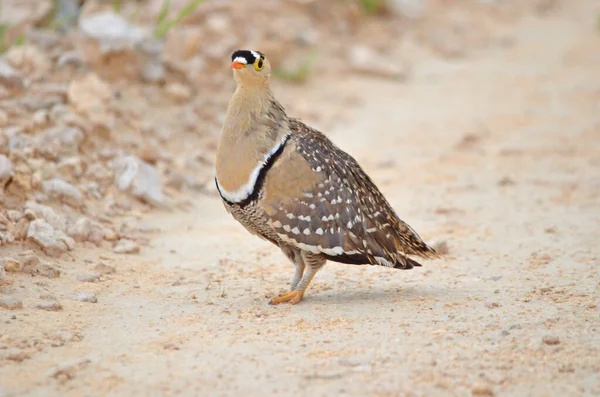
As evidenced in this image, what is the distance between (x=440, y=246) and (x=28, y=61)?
4.32 m

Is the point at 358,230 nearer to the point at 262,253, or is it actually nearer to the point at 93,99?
the point at 262,253

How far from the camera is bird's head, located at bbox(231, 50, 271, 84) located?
16.7 ft

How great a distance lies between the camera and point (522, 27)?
48.4 ft

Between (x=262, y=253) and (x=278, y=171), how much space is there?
147 centimetres

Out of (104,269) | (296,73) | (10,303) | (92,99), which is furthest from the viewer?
(296,73)

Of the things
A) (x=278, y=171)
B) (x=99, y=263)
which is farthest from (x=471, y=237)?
(x=99, y=263)

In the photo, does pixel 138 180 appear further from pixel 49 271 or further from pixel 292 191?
pixel 292 191

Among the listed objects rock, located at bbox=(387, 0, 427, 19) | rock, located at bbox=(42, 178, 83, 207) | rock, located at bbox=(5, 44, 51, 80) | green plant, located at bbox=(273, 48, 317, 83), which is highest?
rock, located at bbox=(387, 0, 427, 19)

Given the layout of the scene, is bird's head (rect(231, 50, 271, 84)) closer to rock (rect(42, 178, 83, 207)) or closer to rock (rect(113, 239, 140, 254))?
rock (rect(113, 239, 140, 254))

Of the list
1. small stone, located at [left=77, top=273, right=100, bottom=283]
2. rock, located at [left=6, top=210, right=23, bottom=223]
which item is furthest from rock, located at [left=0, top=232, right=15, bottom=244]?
small stone, located at [left=77, top=273, right=100, bottom=283]

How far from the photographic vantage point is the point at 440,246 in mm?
6066

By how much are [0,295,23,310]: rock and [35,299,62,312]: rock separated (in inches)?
3.7

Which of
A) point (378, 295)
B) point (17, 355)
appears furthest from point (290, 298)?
point (17, 355)

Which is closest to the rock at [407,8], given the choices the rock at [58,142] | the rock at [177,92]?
the rock at [177,92]
